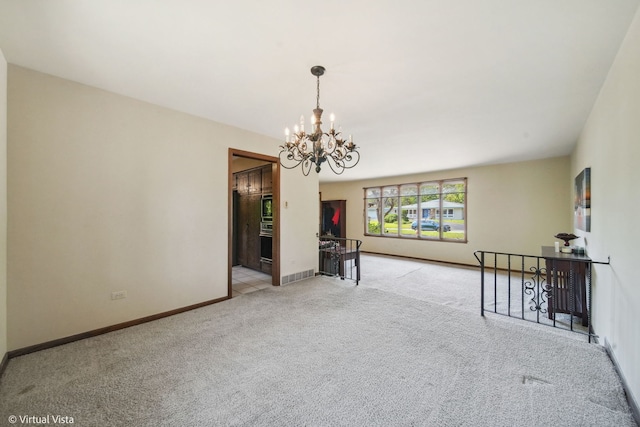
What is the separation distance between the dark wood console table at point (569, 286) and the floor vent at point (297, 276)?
3.65 metres

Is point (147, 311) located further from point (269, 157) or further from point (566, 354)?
point (566, 354)

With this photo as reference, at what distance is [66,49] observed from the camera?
6.99 feet

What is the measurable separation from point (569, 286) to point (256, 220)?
5.21 meters

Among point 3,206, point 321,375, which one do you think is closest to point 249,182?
point 3,206

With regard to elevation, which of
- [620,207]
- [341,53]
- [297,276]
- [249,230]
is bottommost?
[297,276]

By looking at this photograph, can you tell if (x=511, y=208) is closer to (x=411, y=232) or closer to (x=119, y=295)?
(x=411, y=232)

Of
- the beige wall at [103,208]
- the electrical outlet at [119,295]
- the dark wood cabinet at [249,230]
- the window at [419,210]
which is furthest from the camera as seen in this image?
the window at [419,210]

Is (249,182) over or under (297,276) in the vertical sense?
over

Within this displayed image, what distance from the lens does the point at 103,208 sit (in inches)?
110

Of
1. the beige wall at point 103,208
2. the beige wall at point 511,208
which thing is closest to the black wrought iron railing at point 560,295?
the beige wall at point 511,208

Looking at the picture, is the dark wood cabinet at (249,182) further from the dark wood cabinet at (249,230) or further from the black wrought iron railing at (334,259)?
the black wrought iron railing at (334,259)

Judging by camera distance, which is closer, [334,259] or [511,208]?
[334,259]

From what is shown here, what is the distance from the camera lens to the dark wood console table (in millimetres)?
3074

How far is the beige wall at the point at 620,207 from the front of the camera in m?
1.76
